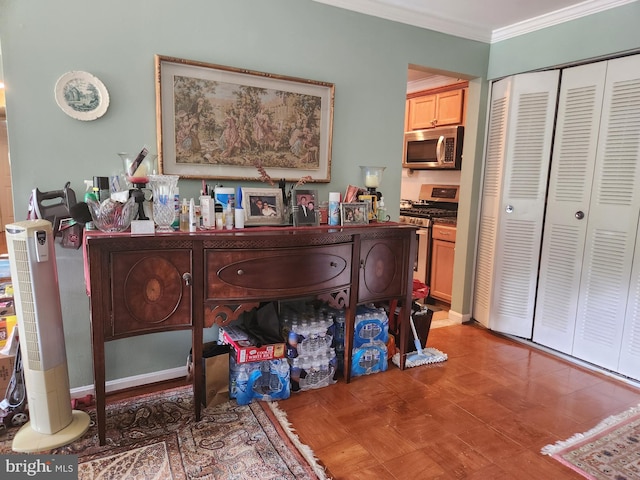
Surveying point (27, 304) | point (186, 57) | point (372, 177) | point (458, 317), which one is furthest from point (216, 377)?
point (458, 317)

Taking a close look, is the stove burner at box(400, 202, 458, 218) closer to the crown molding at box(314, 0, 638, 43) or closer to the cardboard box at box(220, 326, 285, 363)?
the crown molding at box(314, 0, 638, 43)

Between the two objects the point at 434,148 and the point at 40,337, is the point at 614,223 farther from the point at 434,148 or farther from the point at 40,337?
the point at 40,337

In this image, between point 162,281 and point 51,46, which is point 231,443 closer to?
point 162,281

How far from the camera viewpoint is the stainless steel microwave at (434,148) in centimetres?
399

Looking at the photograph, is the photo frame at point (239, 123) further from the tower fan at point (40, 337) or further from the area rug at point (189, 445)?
the area rug at point (189, 445)

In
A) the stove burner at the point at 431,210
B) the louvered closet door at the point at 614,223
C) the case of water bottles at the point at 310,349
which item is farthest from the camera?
the stove burner at the point at 431,210

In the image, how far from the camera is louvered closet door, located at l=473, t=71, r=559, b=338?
302 cm

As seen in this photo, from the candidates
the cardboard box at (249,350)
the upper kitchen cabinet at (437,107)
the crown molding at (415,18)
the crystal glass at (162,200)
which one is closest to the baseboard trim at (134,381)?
the cardboard box at (249,350)

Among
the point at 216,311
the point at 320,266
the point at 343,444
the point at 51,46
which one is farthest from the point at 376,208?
the point at 51,46

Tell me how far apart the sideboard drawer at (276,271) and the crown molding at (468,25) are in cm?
161

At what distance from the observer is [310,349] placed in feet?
7.89

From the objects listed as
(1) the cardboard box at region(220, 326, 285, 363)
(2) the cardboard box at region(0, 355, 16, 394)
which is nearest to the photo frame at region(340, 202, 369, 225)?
(1) the cardboard box at region(220, 326, 285, 363)

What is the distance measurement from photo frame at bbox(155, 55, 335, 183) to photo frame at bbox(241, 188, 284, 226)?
5.4 inches
